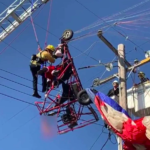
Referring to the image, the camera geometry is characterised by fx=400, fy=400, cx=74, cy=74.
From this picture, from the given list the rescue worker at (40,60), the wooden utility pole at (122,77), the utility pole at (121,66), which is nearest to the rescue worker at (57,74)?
the rescue worker at (40,60)

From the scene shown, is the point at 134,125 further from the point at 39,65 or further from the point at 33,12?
the point at 33,12

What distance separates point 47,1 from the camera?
17797 millimetres

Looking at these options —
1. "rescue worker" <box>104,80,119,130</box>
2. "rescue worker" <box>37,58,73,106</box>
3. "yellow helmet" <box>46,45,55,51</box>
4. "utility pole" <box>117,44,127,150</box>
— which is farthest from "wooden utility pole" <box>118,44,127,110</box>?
"yellow helmet" <box>46,45,55,51</box>

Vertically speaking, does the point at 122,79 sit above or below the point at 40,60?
below

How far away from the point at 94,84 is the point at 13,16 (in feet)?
19.1

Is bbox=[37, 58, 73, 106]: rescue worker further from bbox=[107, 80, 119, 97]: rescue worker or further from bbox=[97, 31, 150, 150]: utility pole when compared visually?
bbox=[107, 80, 119, 97]: rescue worker

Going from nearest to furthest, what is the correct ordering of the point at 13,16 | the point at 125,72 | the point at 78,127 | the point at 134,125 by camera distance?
the point at 134,125 → the point at 125,72 → the point at 78,127 → the point at 13,16

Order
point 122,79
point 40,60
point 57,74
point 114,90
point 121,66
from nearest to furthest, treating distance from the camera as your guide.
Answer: point 122,79 < point 121,66 < point 57,74 < point 40,60 < point 114,90

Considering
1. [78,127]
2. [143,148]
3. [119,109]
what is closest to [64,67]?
[78,127]

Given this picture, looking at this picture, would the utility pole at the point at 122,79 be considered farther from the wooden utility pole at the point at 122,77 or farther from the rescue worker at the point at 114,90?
the rescue worker at the point at 114,90

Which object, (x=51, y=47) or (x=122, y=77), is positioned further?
Result: (x=51, y=47)

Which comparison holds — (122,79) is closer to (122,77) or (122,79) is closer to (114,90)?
(122,77)

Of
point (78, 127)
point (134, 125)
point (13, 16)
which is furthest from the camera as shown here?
point (13, 16)

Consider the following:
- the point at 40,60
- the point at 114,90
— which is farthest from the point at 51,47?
the point at 114,90
